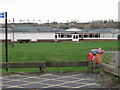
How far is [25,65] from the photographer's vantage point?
34.9 ft

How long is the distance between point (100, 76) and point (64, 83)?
6.04 ft

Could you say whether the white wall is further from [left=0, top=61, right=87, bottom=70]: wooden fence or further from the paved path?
the paved path

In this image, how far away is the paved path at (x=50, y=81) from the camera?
8320mm

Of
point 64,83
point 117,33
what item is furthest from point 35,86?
point 117,33

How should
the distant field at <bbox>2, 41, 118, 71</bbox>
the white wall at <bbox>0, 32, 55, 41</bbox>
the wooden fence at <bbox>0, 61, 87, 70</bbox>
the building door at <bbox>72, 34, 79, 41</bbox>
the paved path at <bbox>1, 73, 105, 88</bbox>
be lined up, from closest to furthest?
1. the paved path at <bbox>1, 73, 105, 88</bbox>
2. the wooden fence at <bbox>0, 61, 87, 70</bbox>
3. the distant field at <bbox>2, 41, 118, 71</bbox>
4. the white wall at <bbox>0, 32, 55, 41</bbox>
5. the building door at <bbox>72, 34, 79, 41</bbox>

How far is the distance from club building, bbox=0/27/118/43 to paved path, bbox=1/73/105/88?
48.8 m

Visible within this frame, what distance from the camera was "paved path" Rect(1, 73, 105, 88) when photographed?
27.3 feet

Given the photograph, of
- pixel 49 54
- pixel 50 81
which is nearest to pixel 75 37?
pixel 49 54

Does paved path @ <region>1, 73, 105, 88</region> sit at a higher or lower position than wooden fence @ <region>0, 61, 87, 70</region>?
lower

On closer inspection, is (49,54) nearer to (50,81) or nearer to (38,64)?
(38,64)

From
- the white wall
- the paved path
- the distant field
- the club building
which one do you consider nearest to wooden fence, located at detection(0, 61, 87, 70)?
the paved path

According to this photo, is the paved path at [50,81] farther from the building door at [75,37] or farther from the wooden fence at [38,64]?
the building door at [75,37]

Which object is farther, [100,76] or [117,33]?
Result: [117,33]

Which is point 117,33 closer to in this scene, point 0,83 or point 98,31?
point 98,31
